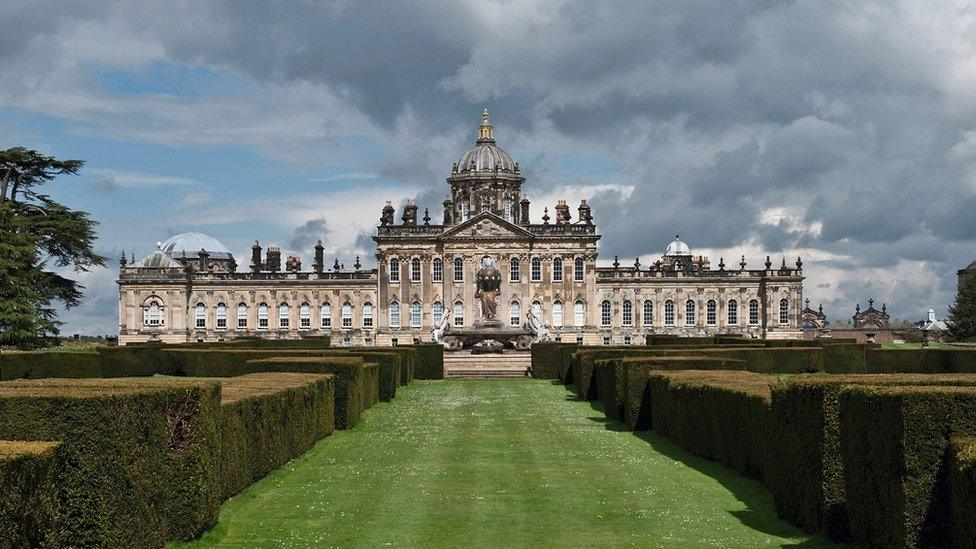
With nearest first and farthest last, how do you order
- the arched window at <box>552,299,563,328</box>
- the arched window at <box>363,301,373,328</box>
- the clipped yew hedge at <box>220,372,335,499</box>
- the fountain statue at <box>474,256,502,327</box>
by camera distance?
the clipped yew hedge at <box>220,372,335,499</box> < the fountain statue at <box>474,256,502,327</box> < the arched window at <box>552,299,563,328</box> < the arched window at <box>363,301,373,328</box>

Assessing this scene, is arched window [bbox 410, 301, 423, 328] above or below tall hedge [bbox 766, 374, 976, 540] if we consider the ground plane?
above

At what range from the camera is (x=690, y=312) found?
87.1 meters

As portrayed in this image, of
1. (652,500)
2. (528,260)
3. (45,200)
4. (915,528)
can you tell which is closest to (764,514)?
(652,500)

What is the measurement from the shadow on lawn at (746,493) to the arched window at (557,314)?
58.6 m

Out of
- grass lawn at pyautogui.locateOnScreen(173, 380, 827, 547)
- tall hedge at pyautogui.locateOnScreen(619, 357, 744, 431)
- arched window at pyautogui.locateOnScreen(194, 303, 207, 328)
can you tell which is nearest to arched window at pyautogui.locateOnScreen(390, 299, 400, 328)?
arched window at pyautogui.locateOnScreen(194, 303, 207, 328)

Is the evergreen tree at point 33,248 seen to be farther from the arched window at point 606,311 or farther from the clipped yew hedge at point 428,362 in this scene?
the arched window at point 606,311

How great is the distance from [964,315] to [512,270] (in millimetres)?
30385

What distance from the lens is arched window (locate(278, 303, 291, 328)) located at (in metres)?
87.1

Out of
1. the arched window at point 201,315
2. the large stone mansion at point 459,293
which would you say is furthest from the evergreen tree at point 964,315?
the arched window at point 201,315

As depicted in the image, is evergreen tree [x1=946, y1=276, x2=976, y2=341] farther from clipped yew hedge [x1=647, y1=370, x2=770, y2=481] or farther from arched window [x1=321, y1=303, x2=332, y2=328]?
clipped yew hedge [x1=647, y1=370, x2=770, y2=481]

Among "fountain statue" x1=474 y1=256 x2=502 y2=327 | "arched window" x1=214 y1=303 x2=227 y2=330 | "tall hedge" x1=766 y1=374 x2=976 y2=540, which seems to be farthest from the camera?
"arched window" x1=214 y1=303 x2=227 y2=330

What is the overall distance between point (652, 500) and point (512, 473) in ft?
9.71

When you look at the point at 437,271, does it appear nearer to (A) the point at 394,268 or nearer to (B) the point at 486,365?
(A) the point at 394,268

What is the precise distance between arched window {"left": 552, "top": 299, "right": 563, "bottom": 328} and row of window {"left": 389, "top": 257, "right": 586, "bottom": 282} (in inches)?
A: 68.5
